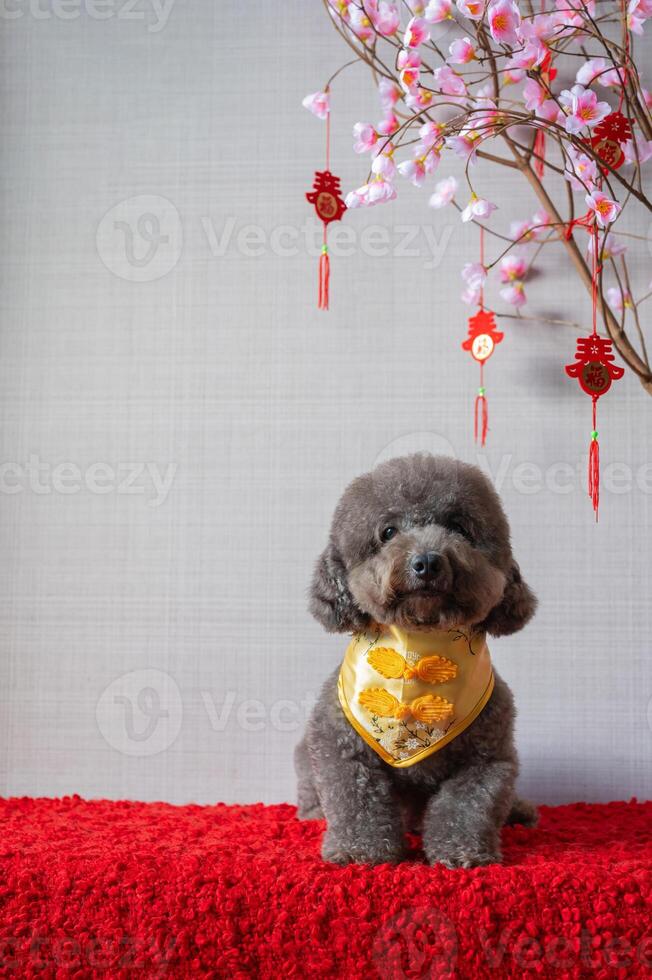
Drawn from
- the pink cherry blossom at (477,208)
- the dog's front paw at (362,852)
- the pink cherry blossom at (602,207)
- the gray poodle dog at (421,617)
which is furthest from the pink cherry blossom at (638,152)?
the dog's front paw at (362,852)

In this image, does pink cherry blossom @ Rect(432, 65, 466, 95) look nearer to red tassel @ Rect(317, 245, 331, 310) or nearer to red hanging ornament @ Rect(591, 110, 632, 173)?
red hanging ornament @ Rect(591, 110, 632, 173)

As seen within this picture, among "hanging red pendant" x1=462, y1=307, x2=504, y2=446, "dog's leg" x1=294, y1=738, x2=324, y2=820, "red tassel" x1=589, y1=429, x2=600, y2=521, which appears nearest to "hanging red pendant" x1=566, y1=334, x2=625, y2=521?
"red tassel" x1=589, y1=429, x2=600, y2=521

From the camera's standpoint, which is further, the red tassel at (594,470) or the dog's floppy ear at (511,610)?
the red tassel at (594,470)

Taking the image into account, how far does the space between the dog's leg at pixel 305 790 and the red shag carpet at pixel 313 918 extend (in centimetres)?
25

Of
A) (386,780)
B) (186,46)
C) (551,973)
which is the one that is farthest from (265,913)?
(186,46)

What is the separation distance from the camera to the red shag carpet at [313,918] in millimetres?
1076

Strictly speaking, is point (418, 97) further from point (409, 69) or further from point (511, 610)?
point (511, 610)

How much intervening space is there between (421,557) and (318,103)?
0.98 m

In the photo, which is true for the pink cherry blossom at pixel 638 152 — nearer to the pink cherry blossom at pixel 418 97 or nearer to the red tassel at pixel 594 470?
the pink cherry blossom at pixel 418 97

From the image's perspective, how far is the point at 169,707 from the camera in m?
1.73

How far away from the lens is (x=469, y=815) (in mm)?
1197

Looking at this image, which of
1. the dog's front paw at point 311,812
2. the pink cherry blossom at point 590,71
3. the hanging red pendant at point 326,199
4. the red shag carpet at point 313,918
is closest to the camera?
the red shag carpet at point 313,918

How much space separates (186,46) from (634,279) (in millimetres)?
1028

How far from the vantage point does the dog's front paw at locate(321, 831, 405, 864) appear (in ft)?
3.84
